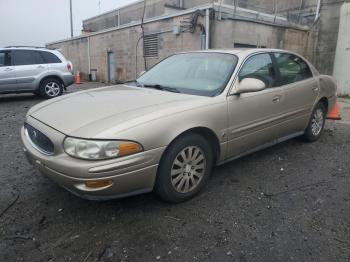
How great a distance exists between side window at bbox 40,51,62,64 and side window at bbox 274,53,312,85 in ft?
25.3

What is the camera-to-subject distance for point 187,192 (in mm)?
3168

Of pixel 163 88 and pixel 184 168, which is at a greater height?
pixel 163 88

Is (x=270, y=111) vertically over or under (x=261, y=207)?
over

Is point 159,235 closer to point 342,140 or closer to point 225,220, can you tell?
point 225,220

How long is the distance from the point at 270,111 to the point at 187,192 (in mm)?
1551

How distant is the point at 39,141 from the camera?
2.98 m

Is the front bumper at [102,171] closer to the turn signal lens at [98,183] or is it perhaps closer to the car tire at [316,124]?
the turn signal lens at [98,183]

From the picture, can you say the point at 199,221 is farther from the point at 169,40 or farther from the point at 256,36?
the point at 169,40

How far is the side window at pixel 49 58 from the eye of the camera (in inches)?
388

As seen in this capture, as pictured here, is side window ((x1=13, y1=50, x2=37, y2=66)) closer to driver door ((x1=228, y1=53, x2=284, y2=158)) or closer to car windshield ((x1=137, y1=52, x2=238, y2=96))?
car windshield ((x1=137, y1=52, x2=238, y2=96))

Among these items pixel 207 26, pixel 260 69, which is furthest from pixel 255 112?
pixel 207 26

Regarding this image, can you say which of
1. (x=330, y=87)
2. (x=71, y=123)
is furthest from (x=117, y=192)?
(x=330, y=87)

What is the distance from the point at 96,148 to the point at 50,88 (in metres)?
8.24

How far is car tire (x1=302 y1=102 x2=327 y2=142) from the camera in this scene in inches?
196
